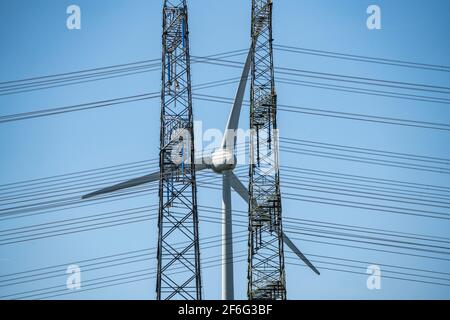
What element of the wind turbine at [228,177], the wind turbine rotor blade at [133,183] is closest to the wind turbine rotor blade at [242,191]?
the wind turbine at [228,177]

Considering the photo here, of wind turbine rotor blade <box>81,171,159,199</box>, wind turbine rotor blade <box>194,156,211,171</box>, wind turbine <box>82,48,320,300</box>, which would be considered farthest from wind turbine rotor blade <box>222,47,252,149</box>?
wind turbine rotor blade <box>81,171,159,199</box>

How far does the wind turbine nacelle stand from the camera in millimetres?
63875

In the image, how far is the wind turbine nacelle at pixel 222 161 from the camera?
210 feet

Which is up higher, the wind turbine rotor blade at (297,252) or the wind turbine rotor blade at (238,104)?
the wind turbine rotor blade at (238,104)

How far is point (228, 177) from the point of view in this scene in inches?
2517

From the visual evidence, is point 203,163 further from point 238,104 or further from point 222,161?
point 238,104

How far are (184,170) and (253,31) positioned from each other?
1892cm

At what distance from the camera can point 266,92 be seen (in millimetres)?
62719

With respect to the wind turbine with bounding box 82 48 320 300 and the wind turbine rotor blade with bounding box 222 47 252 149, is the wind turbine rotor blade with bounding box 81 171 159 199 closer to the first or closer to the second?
the wind turbine with bounding box 82 48 320 300

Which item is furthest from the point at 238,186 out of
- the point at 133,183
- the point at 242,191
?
the point at 133,183

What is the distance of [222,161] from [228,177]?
1.60m

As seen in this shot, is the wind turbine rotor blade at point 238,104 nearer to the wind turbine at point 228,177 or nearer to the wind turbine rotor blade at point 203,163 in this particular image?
the wind turbine at point 228,177
